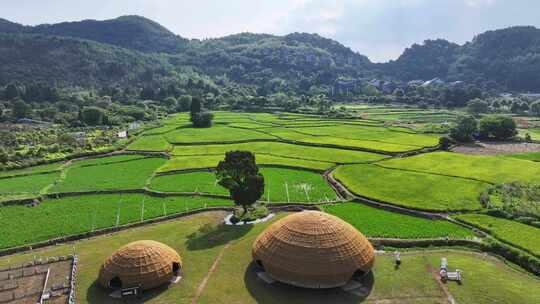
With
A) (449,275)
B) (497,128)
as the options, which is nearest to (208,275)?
(449,275)

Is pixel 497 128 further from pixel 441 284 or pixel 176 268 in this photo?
pixel 176 268

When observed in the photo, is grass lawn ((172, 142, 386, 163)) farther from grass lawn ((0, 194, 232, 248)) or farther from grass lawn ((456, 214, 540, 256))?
grass lawn ((456, 214, 540, 256))

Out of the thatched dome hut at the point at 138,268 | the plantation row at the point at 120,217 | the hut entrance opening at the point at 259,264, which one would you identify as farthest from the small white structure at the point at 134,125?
the hut entrance opening at the point at 259,264

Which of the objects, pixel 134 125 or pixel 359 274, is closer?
pixel 359 274

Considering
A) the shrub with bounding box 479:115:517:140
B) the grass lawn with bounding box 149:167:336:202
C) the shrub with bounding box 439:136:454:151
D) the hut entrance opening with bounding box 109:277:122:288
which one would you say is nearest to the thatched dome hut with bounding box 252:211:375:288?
the hut entrance opening with bounding box 109:277:122:288

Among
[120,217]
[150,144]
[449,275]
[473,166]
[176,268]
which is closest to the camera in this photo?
[449,275]

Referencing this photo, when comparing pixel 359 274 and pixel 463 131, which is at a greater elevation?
pixel 463 131

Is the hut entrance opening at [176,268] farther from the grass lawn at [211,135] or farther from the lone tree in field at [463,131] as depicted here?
the lone tree in field at [463,131]

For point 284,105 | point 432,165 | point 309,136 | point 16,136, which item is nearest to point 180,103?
point 284,105
